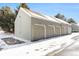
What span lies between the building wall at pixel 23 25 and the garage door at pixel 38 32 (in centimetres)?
31

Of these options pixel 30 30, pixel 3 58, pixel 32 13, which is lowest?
pixel 3 58

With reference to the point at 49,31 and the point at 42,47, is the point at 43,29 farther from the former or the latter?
the point at 42,47

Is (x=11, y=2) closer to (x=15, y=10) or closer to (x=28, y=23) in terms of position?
(x=15, y=10)

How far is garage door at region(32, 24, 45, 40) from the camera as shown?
751 centimetres

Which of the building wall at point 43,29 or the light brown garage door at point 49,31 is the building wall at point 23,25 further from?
the light brown garage door at point 49,31

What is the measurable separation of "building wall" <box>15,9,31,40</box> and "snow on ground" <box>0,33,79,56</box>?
0.41 metres

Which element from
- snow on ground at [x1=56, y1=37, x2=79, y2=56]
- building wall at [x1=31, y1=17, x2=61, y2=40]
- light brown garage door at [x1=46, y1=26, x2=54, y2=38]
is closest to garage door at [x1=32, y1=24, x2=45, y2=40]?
building wall at [x1=31, y1=17, x2=61, y2=40]

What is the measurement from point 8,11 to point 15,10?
30 cm

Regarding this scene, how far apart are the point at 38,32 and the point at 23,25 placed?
0.84 m

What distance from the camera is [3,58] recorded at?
→ 19.8 ft

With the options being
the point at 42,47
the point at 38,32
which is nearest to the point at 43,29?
the point at 38,32

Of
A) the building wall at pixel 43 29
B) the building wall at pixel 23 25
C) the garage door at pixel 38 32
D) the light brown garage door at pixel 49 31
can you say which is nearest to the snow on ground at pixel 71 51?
the building wall at pixel 43 29

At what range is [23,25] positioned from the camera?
23.2 ft

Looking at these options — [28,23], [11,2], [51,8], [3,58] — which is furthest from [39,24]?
[3,58]
